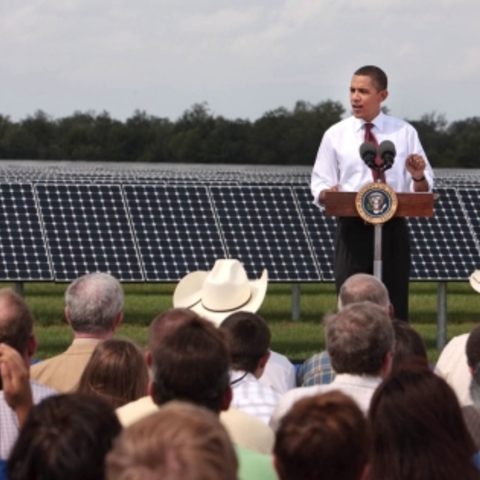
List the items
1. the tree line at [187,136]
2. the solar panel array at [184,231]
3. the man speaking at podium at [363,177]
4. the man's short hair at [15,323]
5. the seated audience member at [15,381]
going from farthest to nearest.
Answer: the tree line at [187,136] < the solar panel array at [184,231] < the man speaking at podium at [363,177] < the man's short hair at [15,323] < the seated audience member at [15,381]

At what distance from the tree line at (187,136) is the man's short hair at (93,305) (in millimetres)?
74915

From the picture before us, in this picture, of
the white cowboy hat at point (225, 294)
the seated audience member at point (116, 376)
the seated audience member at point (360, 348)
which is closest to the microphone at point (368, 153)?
the white cowboy hat at point (225, 294)

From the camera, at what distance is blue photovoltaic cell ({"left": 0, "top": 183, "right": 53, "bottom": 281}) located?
523 inches

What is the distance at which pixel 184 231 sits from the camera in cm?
1455

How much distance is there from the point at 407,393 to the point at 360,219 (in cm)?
510

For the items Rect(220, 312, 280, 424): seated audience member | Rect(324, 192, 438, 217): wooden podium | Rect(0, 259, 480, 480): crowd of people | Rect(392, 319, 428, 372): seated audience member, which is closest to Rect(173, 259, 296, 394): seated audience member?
Rect(324, 192, 438, 217): wooden podium

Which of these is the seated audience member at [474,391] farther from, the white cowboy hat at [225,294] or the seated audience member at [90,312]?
the white cowboy hat at [225,294]

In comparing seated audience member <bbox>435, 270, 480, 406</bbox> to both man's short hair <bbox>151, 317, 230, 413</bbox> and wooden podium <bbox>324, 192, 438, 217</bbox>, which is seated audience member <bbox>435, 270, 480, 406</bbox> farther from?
man's short hair <bbox>151, 317, 230, 413</bbox>

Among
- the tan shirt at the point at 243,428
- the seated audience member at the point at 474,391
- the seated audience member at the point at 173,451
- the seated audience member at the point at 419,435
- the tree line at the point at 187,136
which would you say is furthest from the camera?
the tree line at the point at 187,136

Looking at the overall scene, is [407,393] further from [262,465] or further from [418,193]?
[418,193]

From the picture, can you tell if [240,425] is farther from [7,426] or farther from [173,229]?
[173,229]

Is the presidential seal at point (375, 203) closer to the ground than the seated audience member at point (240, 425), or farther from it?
farther from it

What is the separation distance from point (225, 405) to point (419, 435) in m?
0.77

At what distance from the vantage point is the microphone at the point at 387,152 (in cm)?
859
